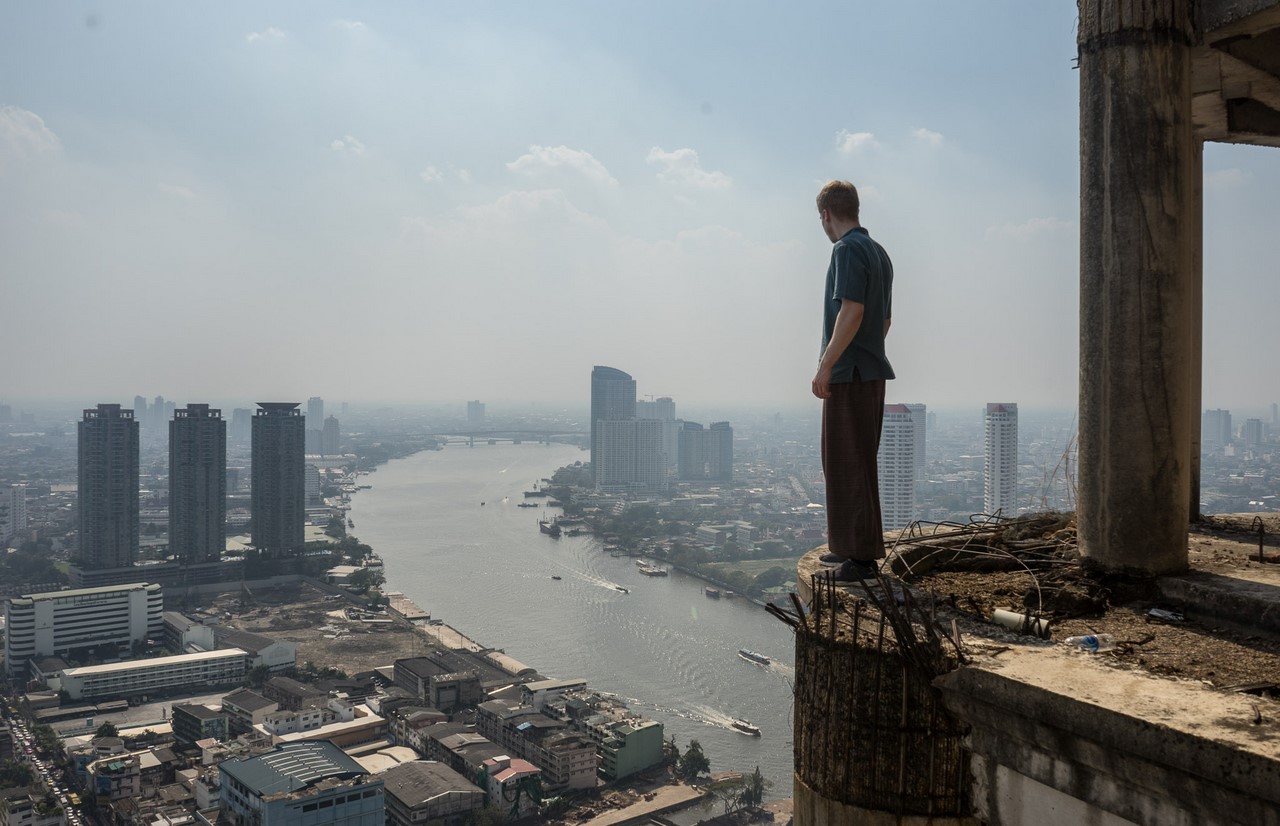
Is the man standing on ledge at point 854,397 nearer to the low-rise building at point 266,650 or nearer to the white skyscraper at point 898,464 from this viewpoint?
the low-rise building at point 266,650

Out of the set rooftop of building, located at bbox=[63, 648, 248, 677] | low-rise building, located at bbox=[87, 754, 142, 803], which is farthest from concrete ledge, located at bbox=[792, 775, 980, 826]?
rooftop of building, located at bbox=[63, 648, 248, 677]

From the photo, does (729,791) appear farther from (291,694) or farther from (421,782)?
(291,694)

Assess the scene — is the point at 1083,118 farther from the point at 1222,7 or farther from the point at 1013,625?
the point at 1013,625

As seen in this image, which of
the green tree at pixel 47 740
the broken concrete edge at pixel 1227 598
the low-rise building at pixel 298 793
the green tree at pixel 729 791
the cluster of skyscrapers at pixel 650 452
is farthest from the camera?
the cluster of skyscrapers at pixel 650 452

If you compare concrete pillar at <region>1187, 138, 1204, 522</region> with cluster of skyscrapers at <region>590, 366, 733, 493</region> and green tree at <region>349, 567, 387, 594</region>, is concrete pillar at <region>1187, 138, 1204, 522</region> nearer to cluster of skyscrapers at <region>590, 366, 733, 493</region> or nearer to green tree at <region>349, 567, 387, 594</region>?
green tree at <region>349, 567, 387, 594</region>

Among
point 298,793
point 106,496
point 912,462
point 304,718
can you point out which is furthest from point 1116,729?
point 106,496

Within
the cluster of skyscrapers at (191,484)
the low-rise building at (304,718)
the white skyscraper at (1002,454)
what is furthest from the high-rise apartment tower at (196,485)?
the white skyscraper at (1002,454)

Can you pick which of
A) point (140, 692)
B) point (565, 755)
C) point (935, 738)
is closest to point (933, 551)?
point (935, 738)
